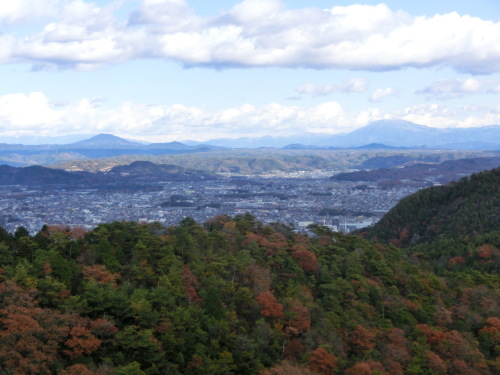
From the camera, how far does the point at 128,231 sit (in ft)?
81.8

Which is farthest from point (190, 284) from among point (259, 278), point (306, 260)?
point (306, 260)

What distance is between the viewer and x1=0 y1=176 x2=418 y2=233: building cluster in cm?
6994

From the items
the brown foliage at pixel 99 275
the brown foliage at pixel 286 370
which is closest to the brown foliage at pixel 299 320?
the brown foliage at pixel 286 370

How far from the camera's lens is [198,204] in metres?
91.4

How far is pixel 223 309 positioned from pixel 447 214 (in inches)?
1478

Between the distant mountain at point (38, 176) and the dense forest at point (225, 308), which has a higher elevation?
the distant mountain at point (38, 176)

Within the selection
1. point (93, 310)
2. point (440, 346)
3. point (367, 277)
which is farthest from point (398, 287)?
point (93, 310)

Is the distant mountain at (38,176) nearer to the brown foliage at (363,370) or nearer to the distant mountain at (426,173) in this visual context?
the distant mountain at (426,173)

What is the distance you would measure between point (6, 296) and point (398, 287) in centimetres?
2070

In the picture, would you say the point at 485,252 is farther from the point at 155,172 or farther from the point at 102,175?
the point at 155,172

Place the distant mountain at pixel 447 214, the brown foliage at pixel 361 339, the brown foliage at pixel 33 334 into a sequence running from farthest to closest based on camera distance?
the distant mountain at pixel 447 214 → the brown foliage at pixel 361 339 → the brown foliage at pixel 33 334

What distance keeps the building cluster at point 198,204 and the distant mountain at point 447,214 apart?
12.1m

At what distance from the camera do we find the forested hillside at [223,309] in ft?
52.9

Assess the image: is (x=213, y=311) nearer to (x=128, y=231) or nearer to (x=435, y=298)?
(x=128, y=231)
